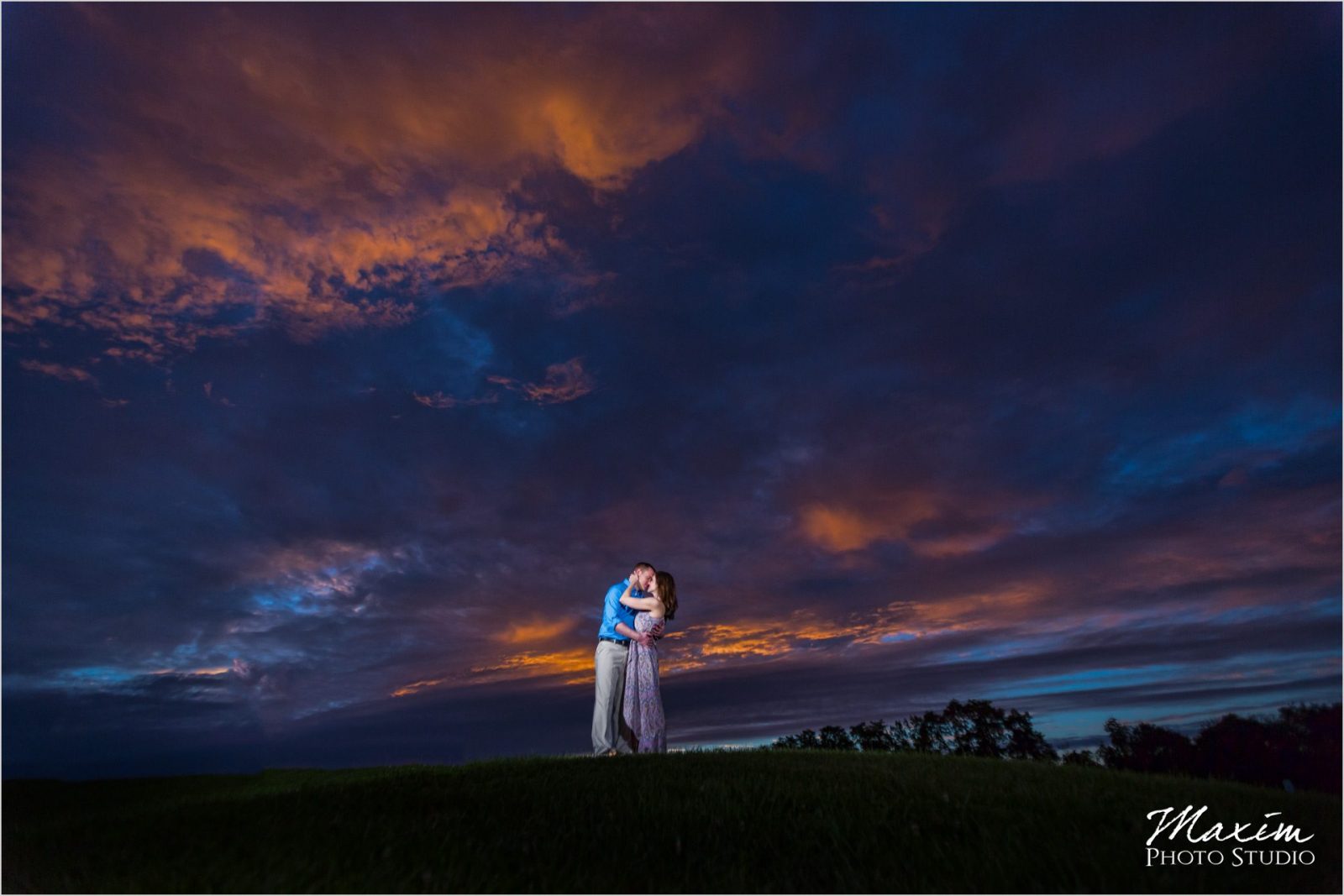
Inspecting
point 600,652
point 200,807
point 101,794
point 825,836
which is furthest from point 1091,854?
point 101,794

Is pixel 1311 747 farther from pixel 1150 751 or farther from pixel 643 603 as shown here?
pixel 643 603

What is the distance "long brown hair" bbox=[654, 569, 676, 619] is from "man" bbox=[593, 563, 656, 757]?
324 mm

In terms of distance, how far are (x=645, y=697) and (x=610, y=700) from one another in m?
0.85

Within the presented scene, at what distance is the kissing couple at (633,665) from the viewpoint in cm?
1939

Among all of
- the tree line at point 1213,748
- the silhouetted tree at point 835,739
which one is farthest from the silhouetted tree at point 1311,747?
the silhouetted tree at point 835,739

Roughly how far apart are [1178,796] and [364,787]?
11811 millimetres

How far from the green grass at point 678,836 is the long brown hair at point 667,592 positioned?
18.9 feet

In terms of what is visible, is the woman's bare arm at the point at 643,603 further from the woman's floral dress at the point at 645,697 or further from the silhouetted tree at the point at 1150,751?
the silhouetted tree at the point at 1150,751

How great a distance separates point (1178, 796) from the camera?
38.0 ft

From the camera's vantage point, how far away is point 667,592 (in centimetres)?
1961

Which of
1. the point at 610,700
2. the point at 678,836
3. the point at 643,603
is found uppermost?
the point at 643,603

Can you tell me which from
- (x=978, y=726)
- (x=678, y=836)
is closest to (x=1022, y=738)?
(x=978, y=726)

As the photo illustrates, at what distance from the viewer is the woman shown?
19.4 metres

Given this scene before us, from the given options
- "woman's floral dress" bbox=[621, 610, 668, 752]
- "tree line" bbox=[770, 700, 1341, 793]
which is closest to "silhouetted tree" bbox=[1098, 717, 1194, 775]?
"tree line" bbox=[770, 700, 1341, 793]
